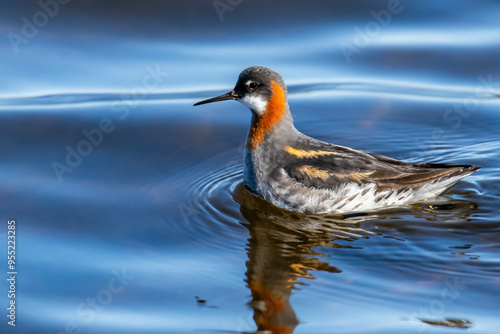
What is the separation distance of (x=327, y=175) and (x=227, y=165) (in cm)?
142

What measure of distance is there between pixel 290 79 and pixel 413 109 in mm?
1687

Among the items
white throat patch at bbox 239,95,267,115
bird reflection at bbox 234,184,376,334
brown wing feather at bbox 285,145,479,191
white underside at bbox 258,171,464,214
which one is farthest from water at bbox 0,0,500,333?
white throat patch at bbox 239,95,267,115

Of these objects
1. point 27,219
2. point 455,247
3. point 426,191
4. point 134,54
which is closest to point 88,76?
point 134,54

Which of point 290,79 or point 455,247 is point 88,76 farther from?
point 455,247

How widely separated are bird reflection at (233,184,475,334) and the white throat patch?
2.67 feet

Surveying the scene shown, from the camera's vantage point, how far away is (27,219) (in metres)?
7.42

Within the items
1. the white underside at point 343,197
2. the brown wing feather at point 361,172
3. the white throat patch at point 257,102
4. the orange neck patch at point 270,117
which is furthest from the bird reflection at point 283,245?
the white throat patch at point 257,102

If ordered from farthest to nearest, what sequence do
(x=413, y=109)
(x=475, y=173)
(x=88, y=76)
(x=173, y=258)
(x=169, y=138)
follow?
(x=88, y=76) < (x=413, y=109) < (x=169, y=138) < (x=475, y=173) < (x=173, y=258)

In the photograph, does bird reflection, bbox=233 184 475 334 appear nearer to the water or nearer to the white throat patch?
the water

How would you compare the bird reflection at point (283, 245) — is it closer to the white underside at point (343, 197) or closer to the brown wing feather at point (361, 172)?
the white underside at point (343, 197)

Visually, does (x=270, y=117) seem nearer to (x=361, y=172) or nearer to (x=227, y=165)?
(x=227, y=165)

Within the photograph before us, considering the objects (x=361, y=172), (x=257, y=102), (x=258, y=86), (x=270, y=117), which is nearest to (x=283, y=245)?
(x=361, y=172)

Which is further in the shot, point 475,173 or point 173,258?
point 475,173

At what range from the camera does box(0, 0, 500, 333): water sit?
19.6ft
